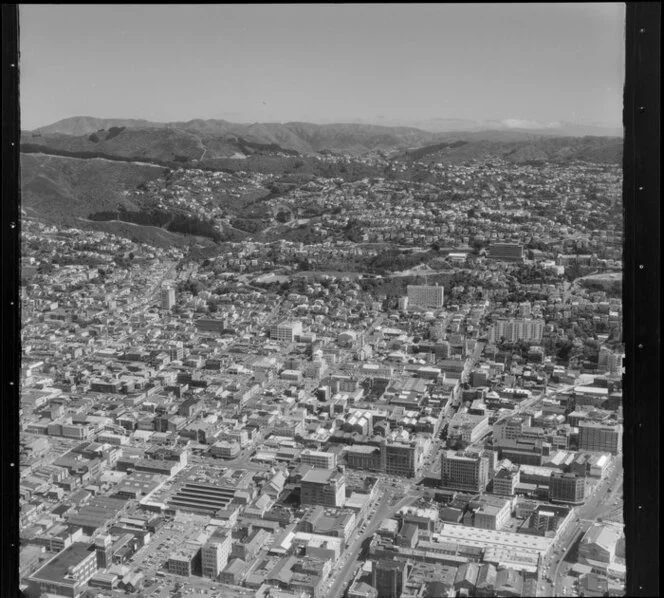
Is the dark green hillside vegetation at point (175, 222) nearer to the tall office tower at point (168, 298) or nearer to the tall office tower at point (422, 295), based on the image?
the tall office tower at point (168, 298)

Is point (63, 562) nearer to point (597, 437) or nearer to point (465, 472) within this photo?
point (465, 472)

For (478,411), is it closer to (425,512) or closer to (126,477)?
(425,512)

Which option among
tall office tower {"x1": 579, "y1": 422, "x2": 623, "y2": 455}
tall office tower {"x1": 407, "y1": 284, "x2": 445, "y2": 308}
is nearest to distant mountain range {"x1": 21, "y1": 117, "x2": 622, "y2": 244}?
tall office tower {"x1": 407, "y1": 284, "x2": 445, "y2": 308}

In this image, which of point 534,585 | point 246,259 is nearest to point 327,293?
point 246,259

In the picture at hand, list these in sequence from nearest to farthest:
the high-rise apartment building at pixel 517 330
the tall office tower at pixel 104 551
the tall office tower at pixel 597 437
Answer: the tall office tower at pixel 597 437 < the tall office tower at pixel 104 551 < the high-rise apartment building at pixel 517 330

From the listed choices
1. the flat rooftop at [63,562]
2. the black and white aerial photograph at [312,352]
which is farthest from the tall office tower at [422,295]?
the flat rooftop at [63,562]

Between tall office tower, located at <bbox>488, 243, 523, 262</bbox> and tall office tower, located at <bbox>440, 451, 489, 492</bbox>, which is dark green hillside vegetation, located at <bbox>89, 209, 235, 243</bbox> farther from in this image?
tall office tower, located at <bbox>440, 451, 489, 492</bbox>

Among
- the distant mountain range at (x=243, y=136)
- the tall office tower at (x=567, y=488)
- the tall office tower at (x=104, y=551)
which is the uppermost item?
the distant mountain range at (x=243, y=136)
